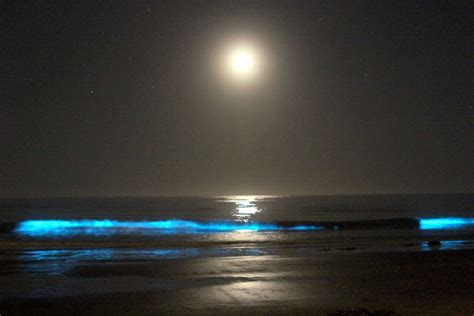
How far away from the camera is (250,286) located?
15.8m

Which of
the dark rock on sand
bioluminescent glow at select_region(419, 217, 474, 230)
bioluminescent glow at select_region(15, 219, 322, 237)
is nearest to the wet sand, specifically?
the dark rock on sand

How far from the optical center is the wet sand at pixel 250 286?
13188mm

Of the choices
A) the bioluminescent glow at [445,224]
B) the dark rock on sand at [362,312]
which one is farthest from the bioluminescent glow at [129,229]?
the dark rock on sand at [362,312]

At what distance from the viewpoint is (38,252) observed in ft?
86.8

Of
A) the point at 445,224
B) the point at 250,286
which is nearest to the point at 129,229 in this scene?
the point at 445,224

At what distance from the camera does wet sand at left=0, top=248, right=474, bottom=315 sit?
13.2 metres

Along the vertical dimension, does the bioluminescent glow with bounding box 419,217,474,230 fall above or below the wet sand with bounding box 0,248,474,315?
above

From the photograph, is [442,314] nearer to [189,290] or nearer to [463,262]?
[189,290]

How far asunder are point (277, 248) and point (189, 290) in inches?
500

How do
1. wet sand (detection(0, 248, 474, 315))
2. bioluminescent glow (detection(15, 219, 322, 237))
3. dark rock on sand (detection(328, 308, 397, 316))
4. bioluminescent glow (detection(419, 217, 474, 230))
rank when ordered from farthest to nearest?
1. bioluminescent glow (detection(419, 217, 474, 230))
2. bioluminescent glow (detection(15, 219, 322, 237))
3. wet sand (detection(0, 248, 474, 315))
4. dark rock on sand (detection(328, 308, 397, 316))

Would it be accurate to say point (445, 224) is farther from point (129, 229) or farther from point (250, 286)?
point (250, 286)

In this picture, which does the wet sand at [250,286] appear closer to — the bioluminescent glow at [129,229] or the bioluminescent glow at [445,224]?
the bioluminescent glow at [129,229]

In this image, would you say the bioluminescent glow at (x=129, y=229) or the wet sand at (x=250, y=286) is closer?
the wet sand at (x=250, y=286)

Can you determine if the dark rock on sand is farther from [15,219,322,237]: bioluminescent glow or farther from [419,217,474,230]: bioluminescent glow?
[419,217,474,230]: bioluminescent glow
